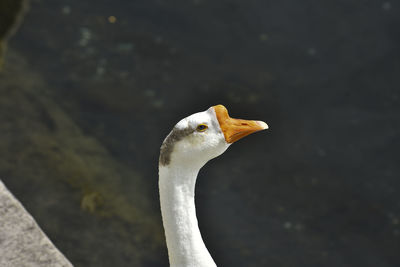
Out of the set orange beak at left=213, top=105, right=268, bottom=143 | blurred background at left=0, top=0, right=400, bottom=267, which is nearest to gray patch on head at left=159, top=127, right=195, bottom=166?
orange beak at left=213, top=105, right=268, bottom=143

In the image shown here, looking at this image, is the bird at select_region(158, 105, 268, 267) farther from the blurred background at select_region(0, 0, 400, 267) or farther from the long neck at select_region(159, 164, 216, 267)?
the blurred background at select_region(0, 0, 400, 267)

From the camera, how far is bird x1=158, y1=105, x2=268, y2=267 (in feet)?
11.7

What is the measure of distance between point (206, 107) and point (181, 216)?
462 cm

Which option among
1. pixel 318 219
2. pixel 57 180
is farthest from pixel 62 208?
pixel 318 219

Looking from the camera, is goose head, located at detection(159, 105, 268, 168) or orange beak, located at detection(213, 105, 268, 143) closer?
goose head, located at detection(159, 105, 268, 168)

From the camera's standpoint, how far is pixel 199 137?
359 cm

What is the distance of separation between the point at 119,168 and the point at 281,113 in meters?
2.15

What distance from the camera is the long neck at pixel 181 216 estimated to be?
3.64m

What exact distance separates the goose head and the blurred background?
2862mm

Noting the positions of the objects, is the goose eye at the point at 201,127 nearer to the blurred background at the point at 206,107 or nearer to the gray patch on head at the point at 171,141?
the gray patch on head at the point at 171,141

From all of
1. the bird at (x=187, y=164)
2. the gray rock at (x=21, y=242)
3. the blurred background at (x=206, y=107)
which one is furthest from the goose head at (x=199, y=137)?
the blurred background at (x=206, y=107)

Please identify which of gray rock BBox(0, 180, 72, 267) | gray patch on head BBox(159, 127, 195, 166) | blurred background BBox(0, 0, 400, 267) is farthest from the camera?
blurred background BBox(0, 0, 400, 267)

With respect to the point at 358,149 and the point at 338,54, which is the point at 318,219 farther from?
the point at 338,54

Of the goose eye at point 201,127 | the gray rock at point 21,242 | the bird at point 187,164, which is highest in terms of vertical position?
the goose eye at point 201,127
